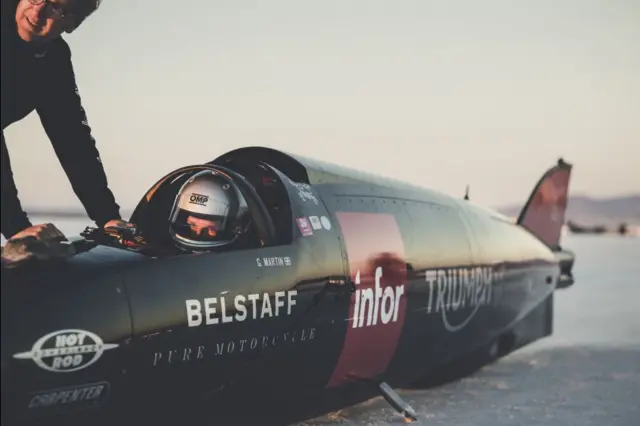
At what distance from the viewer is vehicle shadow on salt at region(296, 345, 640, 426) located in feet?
23.0

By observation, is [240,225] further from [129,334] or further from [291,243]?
[129,334]

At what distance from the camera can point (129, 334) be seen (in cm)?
433

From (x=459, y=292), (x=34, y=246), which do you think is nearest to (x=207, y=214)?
(x=34, y=246)

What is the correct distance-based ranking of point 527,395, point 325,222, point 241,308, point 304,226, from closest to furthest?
point 241,308 < point 304,226 < point 325,222 < point 527,395

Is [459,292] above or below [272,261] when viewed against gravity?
below

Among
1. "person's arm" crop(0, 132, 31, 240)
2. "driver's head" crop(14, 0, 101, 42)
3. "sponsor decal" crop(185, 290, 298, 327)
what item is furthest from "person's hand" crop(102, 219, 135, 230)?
"driver's head" crop(14, 0, 101, 42)

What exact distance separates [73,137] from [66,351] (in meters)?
1.54

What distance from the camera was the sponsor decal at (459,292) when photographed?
295 inches

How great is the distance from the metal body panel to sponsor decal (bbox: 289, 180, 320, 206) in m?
0.02

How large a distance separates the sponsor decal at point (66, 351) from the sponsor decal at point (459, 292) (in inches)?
147

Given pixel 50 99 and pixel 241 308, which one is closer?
pixel 50 99

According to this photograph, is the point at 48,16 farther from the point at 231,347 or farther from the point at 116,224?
the point at 231,347

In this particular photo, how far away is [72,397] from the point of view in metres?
4.11

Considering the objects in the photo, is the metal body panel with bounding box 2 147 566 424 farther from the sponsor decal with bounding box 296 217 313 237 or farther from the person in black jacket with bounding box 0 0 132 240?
the person in black jacket with bounding box 0 0 132 240
